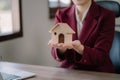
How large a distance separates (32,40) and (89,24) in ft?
3.60

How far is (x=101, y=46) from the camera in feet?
5.26

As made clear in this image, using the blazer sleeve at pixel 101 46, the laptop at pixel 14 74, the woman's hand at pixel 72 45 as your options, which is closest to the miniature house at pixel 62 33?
the woman's hand at pixel 72 45

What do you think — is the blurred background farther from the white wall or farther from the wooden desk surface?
the wooden desk surface

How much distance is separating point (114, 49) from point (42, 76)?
0.77 metres

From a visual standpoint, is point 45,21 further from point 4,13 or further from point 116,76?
point 116,76

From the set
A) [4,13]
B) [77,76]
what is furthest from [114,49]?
[4,13]

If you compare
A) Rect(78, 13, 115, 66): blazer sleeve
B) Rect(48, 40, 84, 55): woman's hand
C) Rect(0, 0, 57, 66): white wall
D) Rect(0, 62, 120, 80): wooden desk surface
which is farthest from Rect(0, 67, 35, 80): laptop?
Rect(0, 0, 57, 66): white wall

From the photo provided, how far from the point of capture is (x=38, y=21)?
8.98ft

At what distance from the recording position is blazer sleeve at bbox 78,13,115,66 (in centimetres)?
154

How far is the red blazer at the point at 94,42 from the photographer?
158cm

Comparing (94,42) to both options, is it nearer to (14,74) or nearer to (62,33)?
(62,33)

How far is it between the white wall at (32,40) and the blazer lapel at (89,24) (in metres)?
0.85

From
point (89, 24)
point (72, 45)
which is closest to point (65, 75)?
point (72, 45)

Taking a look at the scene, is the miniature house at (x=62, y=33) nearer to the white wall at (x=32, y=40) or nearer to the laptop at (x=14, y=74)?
the laptop at (x=14, y=74)
